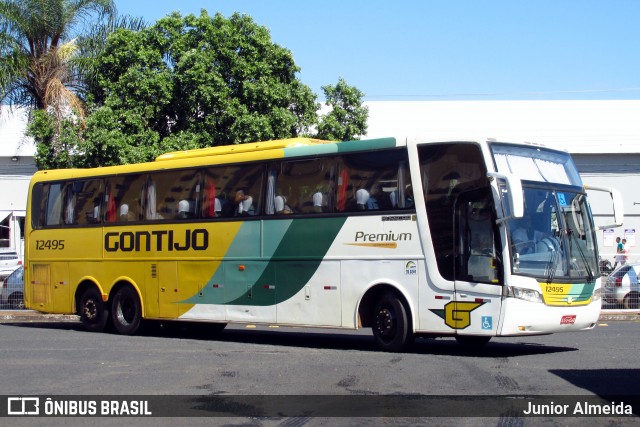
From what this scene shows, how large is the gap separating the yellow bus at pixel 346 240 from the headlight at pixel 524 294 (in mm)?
18

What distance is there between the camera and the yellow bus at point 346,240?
1366 cm

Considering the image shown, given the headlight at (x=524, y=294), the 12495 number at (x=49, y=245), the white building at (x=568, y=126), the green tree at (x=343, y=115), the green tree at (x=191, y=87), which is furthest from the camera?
the white building at (x=568, y=126)

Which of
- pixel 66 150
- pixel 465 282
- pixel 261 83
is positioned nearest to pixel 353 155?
pixel 465 282

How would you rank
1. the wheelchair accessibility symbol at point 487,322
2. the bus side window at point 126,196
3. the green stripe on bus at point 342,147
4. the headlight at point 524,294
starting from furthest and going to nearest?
the bus side window at point 126,196
the green stripe on bus at point 342,147
the wheelchair accessibility symbol at point 487,322
the headlight at point 524,294

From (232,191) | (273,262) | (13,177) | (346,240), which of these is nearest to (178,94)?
(232,191)

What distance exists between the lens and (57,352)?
14914 mm

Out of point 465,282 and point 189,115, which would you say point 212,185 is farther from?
point 189,115

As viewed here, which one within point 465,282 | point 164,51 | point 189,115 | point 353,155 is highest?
point 164,51

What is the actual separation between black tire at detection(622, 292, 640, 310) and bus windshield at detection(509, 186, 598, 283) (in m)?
9.68

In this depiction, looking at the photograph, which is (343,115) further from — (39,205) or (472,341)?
(472,341)

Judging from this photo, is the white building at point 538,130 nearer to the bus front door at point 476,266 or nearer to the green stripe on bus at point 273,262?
the green stripe on bus at point 273,262

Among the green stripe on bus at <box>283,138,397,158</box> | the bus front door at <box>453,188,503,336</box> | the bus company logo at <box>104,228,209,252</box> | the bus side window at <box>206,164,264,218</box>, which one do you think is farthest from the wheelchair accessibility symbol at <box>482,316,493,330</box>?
the bus company logo at <box>104,228,209,252</box>

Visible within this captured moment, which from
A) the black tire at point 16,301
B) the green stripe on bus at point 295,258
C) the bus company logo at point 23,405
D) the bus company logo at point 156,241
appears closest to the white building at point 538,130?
the black tire at point 16,301

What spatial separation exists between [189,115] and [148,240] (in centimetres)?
1014
